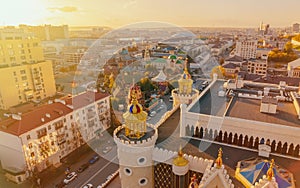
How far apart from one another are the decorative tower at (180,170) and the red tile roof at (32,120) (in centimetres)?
1430

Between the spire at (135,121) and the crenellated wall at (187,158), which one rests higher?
the spire at (135,121)

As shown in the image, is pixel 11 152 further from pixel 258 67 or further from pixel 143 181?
pixel 258 67

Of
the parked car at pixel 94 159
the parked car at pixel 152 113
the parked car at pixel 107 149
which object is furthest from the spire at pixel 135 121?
the parked car at pixel 152 113

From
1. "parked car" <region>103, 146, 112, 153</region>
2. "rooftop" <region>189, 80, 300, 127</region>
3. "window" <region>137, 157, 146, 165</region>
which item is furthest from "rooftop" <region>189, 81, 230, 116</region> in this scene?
"parked car" <region>103, 146, 112, 153</region>

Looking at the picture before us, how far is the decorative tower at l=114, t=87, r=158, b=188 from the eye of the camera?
10.4m

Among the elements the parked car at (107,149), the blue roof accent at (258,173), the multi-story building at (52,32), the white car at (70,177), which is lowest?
the white car at (70,177)

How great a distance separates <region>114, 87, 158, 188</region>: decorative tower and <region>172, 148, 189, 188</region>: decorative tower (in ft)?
4.64

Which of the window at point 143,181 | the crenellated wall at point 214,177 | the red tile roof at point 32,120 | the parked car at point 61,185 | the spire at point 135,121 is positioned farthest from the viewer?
the parked car at point 61,185

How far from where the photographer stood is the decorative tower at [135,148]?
10367 millimetres

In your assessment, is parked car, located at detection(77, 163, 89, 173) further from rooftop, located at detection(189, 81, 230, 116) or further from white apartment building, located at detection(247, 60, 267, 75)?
white apartment building, located at detection(247, 60, 267, 75)

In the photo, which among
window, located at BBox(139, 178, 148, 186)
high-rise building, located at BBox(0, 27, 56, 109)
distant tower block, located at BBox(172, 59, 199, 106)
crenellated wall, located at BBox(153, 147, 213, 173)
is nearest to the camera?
crenellated wall, located at BBox(153, 147, 213, 173)

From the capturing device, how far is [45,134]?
19984mm

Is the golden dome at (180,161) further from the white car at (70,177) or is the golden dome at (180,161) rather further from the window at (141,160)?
the white car at (70,177)

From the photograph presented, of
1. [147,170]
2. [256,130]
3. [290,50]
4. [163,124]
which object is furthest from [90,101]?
[290,50]
